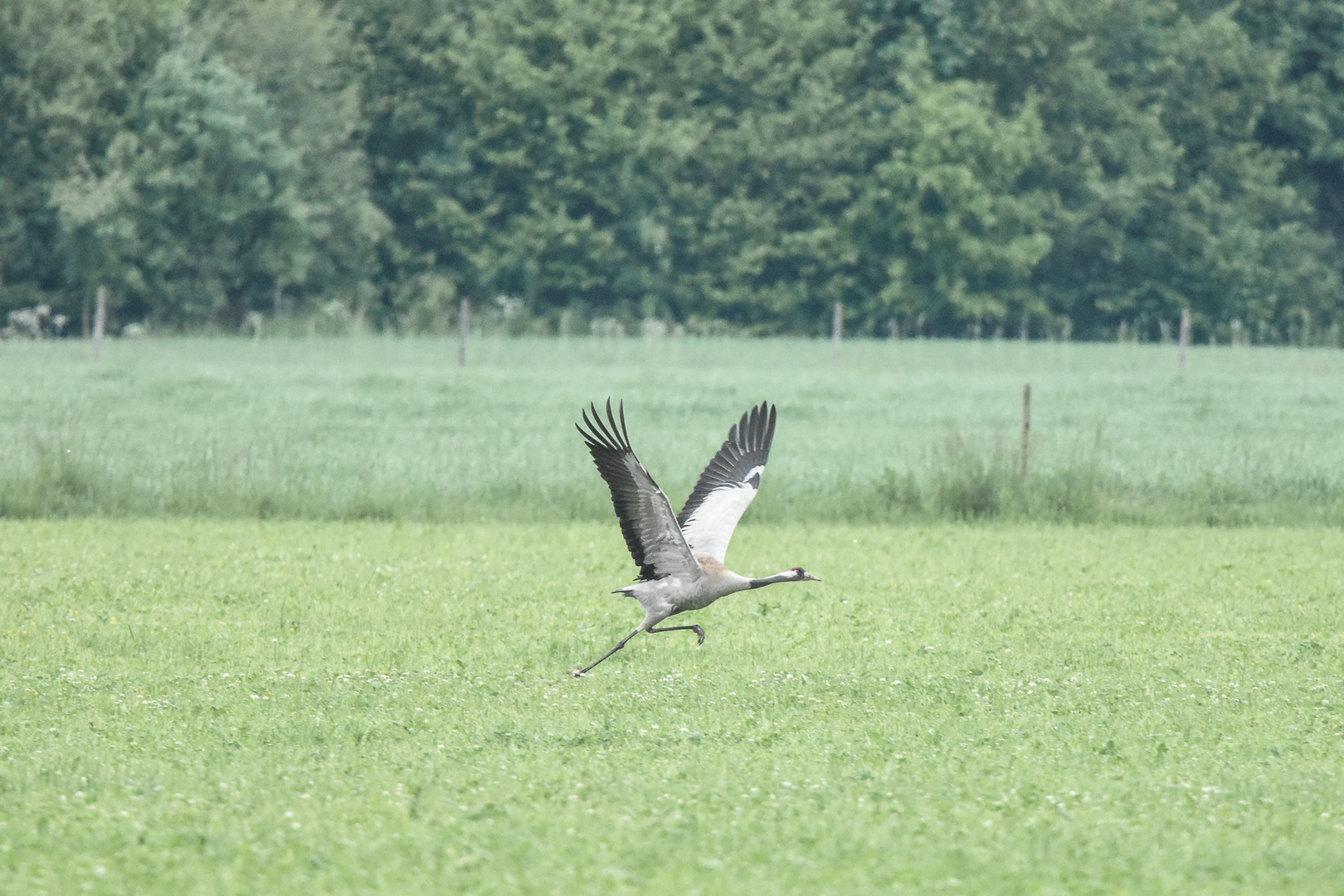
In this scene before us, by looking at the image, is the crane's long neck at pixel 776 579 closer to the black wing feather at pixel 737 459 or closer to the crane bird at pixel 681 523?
the crane bird at pixel 681 523

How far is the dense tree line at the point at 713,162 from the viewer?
55906 mm

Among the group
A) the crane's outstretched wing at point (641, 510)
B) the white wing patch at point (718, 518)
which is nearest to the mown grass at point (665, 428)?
the white wing patch at point (718, 518)

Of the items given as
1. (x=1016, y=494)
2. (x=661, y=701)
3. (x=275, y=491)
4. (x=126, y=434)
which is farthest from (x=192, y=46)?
(x=661, y=701)

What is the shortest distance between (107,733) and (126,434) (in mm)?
18870

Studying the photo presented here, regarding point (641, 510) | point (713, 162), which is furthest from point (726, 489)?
point (713, 162)

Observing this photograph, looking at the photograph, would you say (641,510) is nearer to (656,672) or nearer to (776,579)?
(776,579)

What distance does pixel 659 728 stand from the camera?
33.4 feet

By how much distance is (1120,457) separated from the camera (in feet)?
89.8

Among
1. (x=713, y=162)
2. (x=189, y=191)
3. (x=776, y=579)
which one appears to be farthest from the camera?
(x=713, y=162)

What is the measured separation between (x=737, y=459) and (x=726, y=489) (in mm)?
409

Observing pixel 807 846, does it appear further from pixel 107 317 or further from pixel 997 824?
pixel 107 317

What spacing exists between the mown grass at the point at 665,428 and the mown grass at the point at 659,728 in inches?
172

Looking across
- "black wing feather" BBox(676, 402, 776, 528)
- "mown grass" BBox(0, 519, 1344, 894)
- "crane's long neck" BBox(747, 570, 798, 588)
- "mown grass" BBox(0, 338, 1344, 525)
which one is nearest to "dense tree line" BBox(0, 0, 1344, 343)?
"mown grass" BBox(0, 338, 1344, 525)

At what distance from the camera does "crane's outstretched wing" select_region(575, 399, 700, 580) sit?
1080 centimetres
